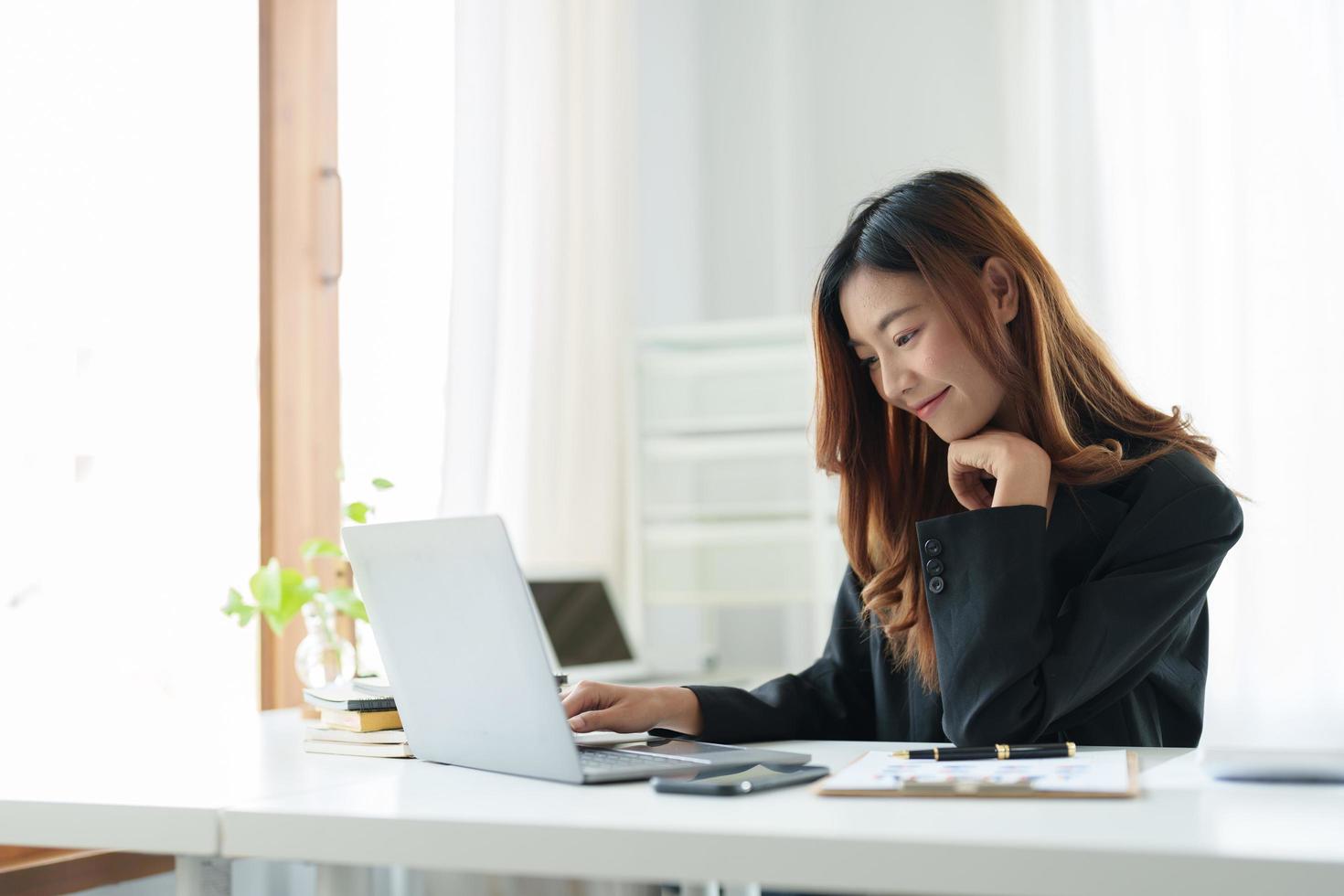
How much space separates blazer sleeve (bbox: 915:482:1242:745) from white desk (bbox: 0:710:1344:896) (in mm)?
94

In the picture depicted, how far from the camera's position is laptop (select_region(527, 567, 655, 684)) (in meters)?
2.45

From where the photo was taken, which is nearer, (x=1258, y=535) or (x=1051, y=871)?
(x=1051, y=871)

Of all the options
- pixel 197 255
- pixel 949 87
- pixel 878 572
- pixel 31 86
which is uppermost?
pixel 949 87

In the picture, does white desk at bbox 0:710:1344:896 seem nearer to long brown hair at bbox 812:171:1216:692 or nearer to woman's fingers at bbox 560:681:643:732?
woman's fingers at bbox 560:681:643:732

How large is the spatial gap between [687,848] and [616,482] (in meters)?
2.31

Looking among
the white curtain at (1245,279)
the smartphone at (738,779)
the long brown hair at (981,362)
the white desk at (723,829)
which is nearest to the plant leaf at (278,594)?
the white desk at (723,829)

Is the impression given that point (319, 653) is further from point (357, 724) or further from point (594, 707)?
point (594, 707)

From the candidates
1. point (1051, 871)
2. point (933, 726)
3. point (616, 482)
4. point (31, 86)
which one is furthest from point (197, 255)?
point (1051, 871)

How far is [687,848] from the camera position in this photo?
0.77m

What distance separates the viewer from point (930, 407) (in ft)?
4.44

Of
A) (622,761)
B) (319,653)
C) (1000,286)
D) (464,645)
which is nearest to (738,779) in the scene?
(622,761)

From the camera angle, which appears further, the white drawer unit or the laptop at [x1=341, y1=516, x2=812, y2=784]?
Result: the white drawer unit

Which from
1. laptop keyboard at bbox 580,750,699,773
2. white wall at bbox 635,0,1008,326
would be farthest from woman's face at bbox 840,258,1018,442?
white wall at bbox 635,0,1008,326

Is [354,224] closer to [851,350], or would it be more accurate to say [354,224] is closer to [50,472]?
[50,472]
